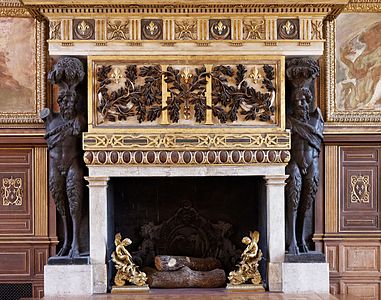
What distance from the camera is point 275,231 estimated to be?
231 inches

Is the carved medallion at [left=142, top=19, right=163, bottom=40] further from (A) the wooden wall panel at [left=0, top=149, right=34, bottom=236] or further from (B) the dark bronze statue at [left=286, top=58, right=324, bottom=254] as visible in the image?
(A) the wooden wall panel at [left=0, top=149, right=34, bottom=236]

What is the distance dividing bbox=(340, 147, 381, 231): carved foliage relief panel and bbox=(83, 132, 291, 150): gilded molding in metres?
0.99

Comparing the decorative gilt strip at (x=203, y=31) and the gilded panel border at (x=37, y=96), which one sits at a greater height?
the decorative gilt strip at (x=203, y=31)

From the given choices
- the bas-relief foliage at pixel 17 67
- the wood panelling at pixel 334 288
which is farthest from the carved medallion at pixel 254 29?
the wood panelling at pixel 334 288

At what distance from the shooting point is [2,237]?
21.0ft

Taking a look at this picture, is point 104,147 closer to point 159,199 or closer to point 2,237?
point 159,199

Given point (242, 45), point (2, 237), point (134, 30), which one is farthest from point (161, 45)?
point (2, 237)

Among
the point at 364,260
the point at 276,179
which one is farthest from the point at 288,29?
the point at 364,260

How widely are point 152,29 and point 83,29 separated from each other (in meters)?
0.60

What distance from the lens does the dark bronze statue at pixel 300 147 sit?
5812mm

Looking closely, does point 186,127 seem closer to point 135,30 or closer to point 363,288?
point 135,30

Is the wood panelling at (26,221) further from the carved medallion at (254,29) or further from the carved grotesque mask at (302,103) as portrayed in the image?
the carved grotesque mask at (302,103)

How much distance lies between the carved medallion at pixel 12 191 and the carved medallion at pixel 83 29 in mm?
1608

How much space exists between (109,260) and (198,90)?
173 centimetres
